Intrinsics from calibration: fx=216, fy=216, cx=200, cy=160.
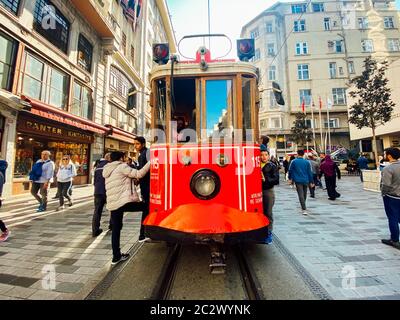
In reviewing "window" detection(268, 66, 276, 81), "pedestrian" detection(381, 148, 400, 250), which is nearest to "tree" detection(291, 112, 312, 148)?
"window" detection(268, 66, 276, 81)

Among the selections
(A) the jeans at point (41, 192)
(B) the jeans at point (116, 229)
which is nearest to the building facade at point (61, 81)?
(B) the jeans at point (116, 229)

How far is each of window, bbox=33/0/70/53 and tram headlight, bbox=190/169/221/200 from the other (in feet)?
41.7

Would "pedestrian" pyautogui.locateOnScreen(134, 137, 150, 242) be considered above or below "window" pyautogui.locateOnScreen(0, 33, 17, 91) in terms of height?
below

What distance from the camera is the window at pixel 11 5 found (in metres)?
8.88

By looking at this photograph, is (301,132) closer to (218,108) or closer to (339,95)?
(339,95)

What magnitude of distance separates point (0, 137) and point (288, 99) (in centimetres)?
3391

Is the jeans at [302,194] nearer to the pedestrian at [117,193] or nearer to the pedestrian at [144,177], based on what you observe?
the pedestrian at [144,177]

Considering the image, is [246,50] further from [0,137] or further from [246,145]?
[0,137]

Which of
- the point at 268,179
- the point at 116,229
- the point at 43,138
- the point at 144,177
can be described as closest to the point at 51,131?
the point at 43,138

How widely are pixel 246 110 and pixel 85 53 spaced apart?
15.2 meters

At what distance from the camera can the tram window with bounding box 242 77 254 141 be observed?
3426 mm

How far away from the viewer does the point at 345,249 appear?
4051mm

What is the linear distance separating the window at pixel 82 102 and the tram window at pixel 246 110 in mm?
12602

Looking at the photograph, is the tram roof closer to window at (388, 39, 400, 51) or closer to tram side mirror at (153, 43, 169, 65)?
tram side mirror at (153, 43, 169, 65)
